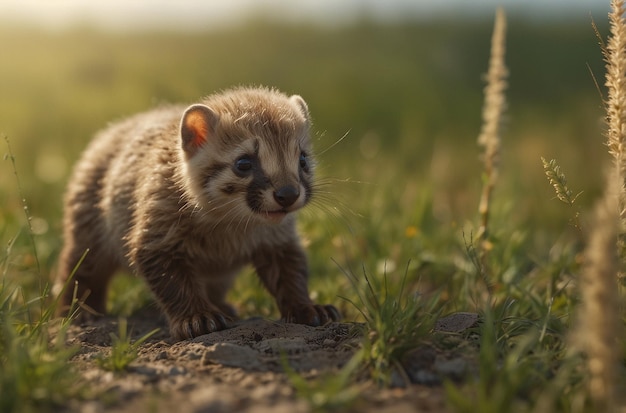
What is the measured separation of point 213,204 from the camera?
416 cm

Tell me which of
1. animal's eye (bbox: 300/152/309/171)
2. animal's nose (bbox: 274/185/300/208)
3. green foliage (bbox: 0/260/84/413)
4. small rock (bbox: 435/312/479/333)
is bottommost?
small rock (bbox: 435/312/479/333)

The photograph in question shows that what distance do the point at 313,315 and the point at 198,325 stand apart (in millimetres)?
660

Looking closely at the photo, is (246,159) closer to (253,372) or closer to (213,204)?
(213,204)

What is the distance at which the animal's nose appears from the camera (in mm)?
3855

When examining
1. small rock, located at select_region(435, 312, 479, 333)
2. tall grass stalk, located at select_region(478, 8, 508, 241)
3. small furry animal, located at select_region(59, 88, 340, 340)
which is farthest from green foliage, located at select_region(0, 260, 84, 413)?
tall grass stalk, located at select_region(478, 8, 508, 241)

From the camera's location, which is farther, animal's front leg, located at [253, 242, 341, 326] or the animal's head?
animal's front leg, located at [253, 242, 341, 326]

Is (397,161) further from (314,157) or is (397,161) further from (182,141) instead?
(182,141)

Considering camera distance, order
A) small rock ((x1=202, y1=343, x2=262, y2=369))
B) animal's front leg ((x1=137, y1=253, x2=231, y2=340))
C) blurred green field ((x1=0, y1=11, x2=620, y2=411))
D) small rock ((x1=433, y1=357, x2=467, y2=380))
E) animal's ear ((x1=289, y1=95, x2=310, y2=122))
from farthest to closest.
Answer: animal's ear ((x1=289, y1=95, x2=310, y2=122)) < blurred green field ((x1=0, y1=11, x2=620, y2=411)) < animal's front leg ((x1=137, y1=253, x2=231, y2=340)) < small rock ((x1=202, y1=343, x2=262, y2=369)) < small rock ((x1=433, y1=357, x2=467, y2=380))

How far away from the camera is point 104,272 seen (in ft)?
16.6

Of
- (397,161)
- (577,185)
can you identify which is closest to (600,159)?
(577,185)

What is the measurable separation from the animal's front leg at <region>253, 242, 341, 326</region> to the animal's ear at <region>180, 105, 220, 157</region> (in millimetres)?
809

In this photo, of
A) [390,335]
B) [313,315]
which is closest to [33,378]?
[390,335]

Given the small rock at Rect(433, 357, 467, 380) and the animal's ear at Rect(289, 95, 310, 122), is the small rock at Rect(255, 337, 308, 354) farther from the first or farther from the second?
the animal's ear at Rect(289, 95, 310, 122)

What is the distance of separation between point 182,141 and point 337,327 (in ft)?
4.64
